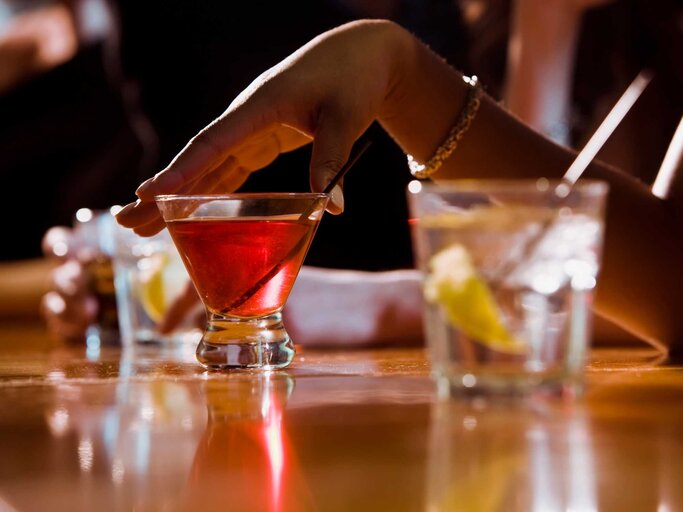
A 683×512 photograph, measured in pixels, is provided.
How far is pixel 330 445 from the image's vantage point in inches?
23.7

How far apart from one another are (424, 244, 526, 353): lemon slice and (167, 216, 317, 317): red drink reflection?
299mm

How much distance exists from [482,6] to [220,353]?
1.96 m

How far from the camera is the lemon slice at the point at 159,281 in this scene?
5.23 feet

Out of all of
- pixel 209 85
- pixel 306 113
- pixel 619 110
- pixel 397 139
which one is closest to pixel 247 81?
pixel 209 85

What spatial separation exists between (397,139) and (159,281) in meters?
0.53

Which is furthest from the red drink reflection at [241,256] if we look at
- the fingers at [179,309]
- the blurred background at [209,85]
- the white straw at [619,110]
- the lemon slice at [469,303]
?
the blurred background at [209,85]

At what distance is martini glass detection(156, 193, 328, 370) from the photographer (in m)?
0.96

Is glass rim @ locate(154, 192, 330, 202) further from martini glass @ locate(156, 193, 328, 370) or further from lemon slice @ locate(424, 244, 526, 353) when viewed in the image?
lemon slice @ locate(424, 244, 526, 353)

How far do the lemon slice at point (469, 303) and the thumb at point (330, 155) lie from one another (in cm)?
32

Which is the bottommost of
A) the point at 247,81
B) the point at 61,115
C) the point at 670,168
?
the point at 670,168

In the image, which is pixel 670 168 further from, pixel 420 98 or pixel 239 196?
pixel 239 196

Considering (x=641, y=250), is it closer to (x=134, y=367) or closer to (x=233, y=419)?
(x=134, y=367)

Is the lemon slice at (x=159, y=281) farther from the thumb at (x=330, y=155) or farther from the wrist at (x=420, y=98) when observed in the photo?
the thumb at (x=330, y=155)

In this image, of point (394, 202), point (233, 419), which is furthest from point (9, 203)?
point (233, 419)
